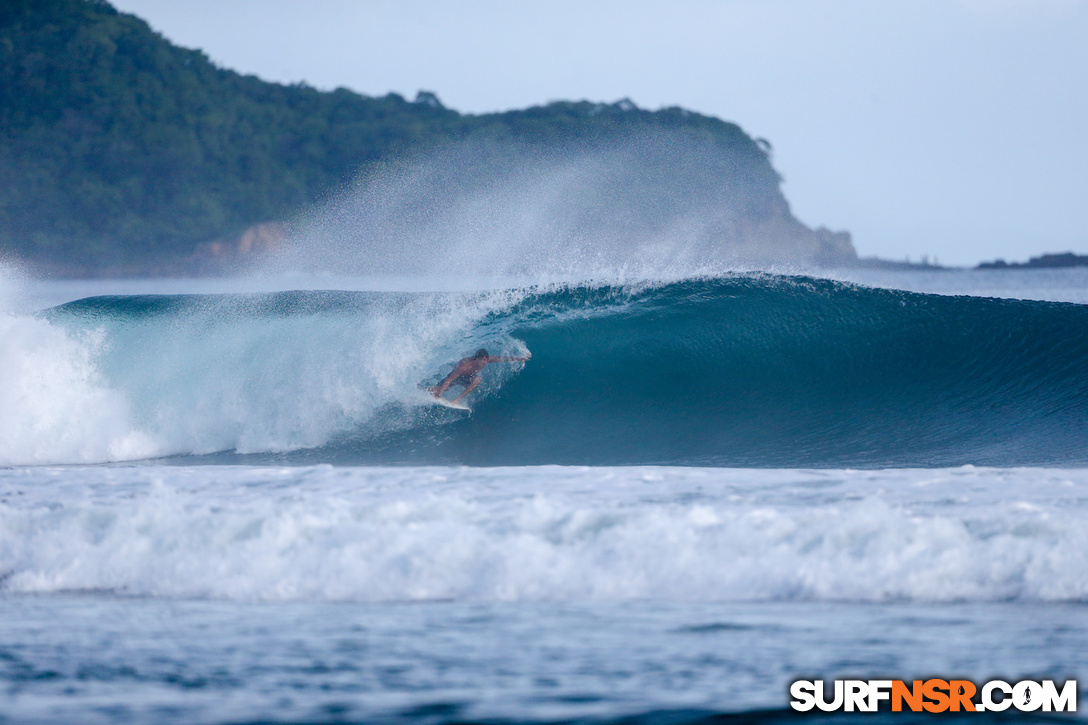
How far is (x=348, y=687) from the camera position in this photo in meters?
3.37

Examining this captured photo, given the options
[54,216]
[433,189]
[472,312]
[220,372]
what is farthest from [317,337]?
[54,216]

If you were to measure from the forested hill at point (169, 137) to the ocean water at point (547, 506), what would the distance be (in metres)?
28.9

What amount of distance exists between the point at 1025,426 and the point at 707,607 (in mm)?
5837

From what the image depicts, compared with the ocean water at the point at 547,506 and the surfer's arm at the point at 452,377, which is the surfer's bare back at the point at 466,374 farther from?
the ocean water at the point at 547,506

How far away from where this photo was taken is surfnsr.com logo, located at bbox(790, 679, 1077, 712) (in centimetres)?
312

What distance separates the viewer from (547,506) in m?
5.34

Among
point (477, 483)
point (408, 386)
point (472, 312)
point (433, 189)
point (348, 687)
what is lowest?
point (348, 687)

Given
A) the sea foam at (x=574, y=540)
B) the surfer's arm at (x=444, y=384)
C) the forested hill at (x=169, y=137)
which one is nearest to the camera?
the sea foam at (x=574, y=540)

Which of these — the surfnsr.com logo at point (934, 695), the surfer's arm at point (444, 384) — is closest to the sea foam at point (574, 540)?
the surfnsr.com logo at point (934, 695)

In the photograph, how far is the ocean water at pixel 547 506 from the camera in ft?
11.5

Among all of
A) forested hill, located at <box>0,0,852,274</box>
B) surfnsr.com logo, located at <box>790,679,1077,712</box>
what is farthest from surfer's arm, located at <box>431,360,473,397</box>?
forested hill, located at <box>0,0,852,274</box>

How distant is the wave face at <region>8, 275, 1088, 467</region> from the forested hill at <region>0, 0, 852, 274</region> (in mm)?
28079

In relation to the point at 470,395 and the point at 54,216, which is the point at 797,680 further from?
the point at 54,216

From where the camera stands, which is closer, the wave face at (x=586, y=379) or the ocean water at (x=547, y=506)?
the ocean water at (x=547, y=506)
